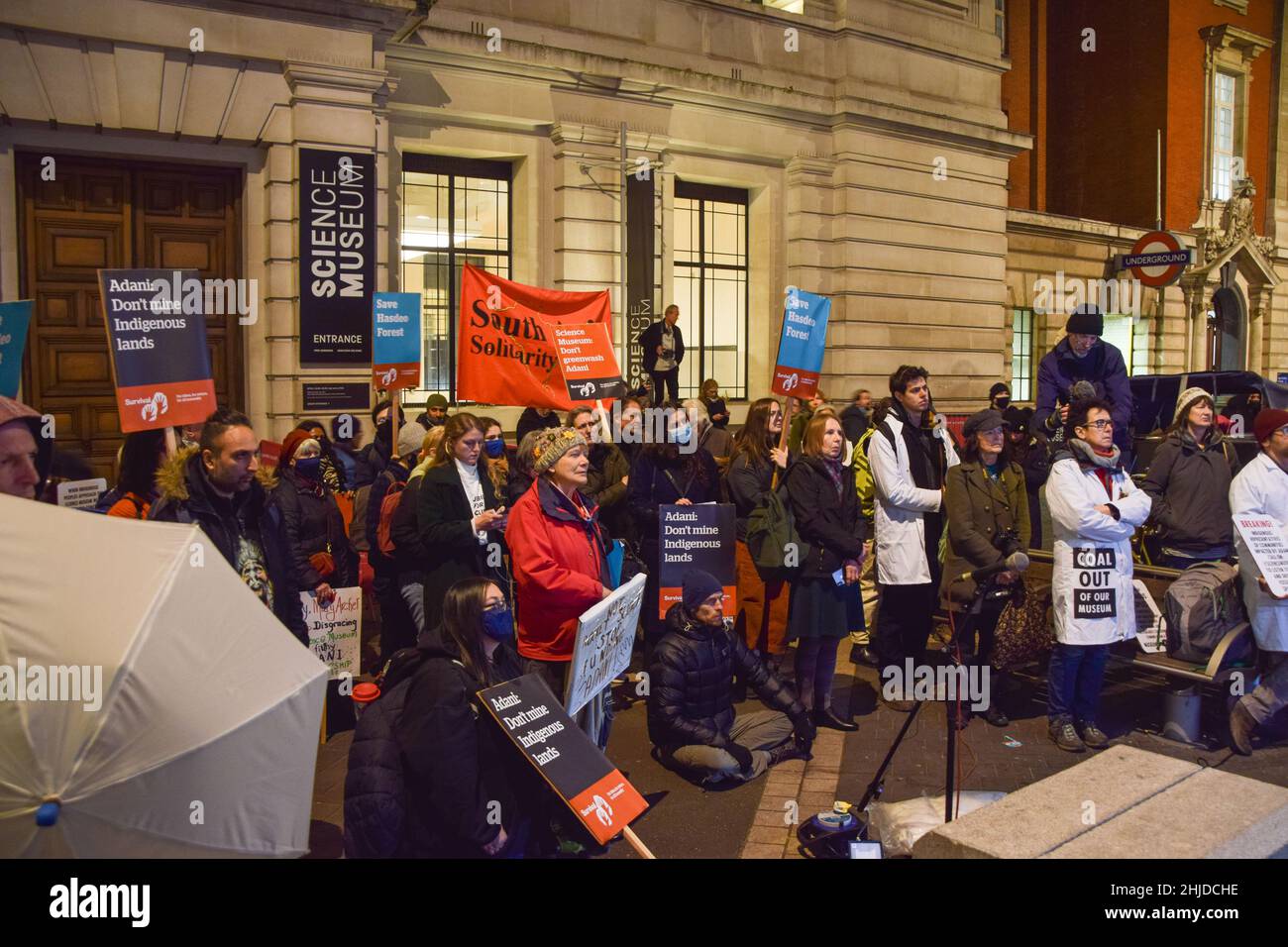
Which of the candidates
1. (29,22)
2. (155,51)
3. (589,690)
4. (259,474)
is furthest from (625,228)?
(589,690)

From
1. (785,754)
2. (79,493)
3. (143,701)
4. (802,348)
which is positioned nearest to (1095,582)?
(785,754)

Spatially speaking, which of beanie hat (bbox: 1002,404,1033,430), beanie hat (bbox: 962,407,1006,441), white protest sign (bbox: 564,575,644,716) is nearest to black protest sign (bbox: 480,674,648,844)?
white protest sign (bbox: 564,575,644,716)

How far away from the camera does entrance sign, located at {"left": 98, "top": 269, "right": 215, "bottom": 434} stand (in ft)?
21.5

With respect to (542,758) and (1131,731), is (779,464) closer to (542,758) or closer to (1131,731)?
(1131,731)

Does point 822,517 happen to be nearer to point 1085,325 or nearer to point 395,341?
point 1085,325

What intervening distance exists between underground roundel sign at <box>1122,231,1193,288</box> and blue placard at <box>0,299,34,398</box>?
63.7 ft

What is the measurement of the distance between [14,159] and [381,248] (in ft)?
13.1

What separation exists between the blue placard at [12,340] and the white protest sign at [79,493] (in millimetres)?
→ 733

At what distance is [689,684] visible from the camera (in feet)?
20.4

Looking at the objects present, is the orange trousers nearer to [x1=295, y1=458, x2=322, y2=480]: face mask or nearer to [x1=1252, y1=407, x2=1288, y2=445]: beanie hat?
[x1=295, y1=458, x2=322, y2=480]: face mask

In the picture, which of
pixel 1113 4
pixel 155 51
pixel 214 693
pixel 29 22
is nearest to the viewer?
pixel 214 693

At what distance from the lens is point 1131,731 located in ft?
23.8

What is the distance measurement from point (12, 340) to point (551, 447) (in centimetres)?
368

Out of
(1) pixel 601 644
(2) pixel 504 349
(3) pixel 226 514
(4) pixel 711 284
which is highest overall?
(4) pixel 711 284
